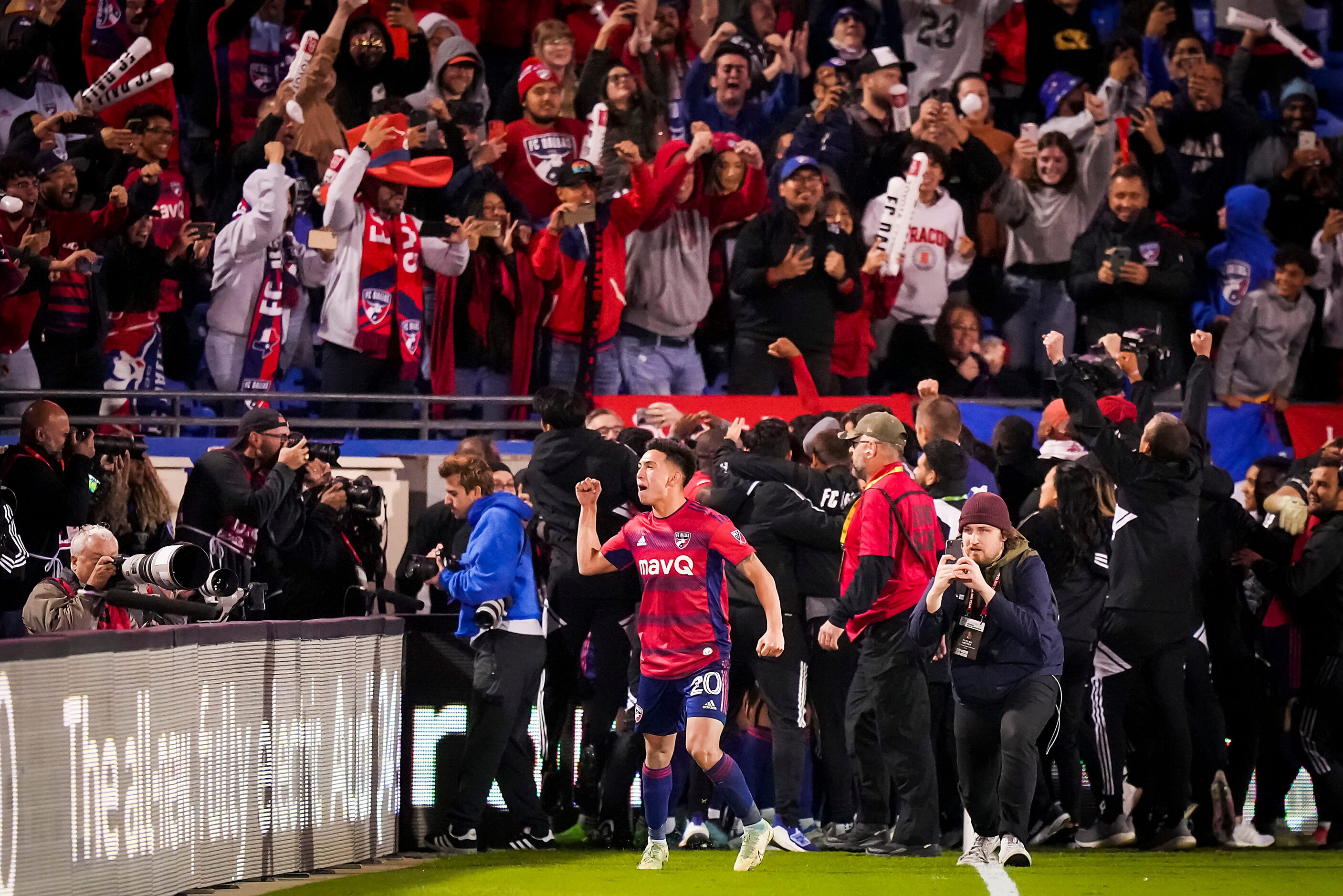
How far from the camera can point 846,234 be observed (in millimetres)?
12969

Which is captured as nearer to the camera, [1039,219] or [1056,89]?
[1039,219]

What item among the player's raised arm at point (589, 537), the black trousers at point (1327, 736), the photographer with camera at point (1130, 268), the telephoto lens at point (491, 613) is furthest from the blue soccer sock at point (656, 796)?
the photographer with camera at point (1130, 268)

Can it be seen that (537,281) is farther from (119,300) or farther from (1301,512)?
(1301,512)

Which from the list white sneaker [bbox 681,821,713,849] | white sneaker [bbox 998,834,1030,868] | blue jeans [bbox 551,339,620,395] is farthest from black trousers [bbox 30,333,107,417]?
white sneaker [bbox 998,834,1030,868]

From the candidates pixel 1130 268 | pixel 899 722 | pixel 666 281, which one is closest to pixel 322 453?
pixel 666 281

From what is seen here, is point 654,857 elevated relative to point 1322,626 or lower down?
lower down

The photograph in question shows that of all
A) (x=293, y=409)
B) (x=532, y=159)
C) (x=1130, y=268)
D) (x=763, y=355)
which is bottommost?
(x=293, y=409)

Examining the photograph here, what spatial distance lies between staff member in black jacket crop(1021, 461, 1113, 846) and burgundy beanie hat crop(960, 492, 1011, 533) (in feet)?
5.23

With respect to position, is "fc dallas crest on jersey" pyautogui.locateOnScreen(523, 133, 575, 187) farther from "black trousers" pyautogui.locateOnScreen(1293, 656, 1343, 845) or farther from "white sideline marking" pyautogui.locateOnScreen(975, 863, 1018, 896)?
"white sideline marking" pyautogui.locateOnScreen(975, 863, 1018, 896)

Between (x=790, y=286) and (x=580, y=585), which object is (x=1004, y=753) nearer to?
(x=580, y=585)

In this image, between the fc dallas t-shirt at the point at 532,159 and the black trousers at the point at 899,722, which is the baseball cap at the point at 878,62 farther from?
the black trousers at the point at 899,722

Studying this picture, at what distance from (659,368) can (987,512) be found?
553 centimetres


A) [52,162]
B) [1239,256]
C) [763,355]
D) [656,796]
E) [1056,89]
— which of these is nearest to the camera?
[656,796]

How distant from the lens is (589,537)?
A: 27.0 feet
